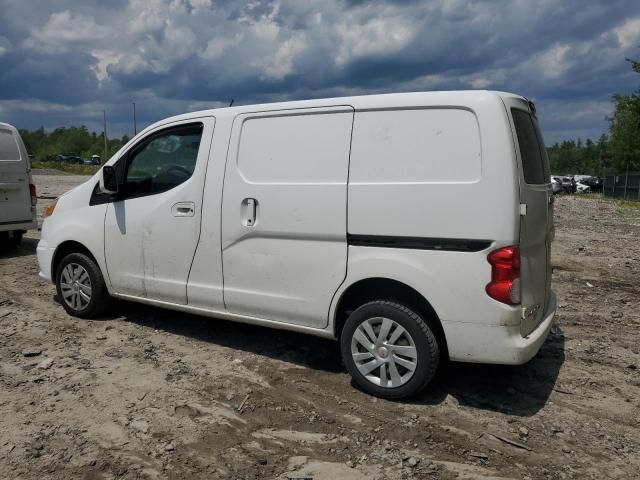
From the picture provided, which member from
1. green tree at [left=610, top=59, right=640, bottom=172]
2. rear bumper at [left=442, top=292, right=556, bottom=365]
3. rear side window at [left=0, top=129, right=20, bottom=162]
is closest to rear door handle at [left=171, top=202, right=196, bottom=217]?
rear bumper at [left=442, top=292, right=556, bottom=365]

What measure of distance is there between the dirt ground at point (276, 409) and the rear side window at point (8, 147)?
4.41 m

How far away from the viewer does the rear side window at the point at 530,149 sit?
13.0 ft

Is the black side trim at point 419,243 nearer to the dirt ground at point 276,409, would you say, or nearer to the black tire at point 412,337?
the black tire at point 412,337

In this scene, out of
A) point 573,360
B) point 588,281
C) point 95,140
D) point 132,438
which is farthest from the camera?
point 95,140

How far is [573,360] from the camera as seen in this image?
16.6ft

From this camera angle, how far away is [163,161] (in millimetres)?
5277

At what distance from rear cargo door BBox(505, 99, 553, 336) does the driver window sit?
2682 millimetres

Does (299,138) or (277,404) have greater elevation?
(299,138)

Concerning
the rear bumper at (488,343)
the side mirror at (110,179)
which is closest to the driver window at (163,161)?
the side mirror at (110,179)

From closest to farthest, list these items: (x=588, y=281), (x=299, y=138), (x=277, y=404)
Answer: (x=277, y=404) < (x=299, y=138) < (x=588, y=281)

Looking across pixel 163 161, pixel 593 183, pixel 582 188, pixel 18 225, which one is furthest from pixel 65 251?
pixel 593 183

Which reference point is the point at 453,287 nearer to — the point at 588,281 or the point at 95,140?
the point at 588,281

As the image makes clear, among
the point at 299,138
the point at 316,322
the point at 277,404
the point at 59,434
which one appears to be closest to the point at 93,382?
the point at 59,434

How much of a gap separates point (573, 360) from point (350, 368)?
2153 mm
